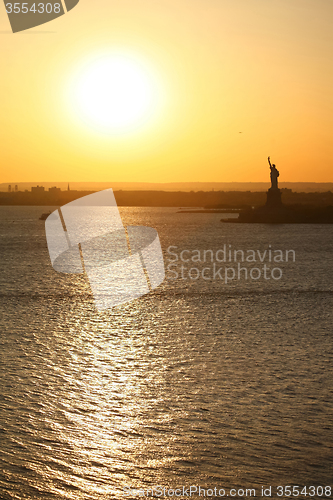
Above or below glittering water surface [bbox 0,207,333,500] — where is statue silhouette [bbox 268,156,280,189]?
below

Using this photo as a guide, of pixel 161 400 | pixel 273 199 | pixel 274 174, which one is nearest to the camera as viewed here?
pixel 161 400

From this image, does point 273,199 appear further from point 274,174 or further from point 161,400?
point 161,400

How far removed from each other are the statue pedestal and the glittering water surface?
7975cm

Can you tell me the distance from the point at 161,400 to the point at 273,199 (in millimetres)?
93844

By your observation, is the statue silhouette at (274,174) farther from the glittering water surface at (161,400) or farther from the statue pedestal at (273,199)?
the glittering water surface at (161,400)

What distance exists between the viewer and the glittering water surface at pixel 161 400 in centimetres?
587

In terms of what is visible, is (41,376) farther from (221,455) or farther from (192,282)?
(192,282)

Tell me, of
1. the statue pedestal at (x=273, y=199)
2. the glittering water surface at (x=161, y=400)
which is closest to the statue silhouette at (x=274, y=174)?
the statue pedestal at (x=273, y=199)

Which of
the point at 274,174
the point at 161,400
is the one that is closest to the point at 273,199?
the point at 274,174

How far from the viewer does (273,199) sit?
99.0 meters

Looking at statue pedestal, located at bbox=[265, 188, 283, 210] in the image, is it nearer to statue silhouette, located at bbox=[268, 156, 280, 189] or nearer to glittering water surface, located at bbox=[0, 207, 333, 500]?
statue silhouette, located at bbox=[268, 156, 280, 189]

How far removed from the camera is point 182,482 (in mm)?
5672

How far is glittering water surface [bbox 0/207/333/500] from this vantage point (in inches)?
231

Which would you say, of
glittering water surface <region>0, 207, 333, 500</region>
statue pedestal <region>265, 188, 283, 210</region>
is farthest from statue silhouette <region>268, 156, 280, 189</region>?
glittering water surface <region>0, 207, 333, 500</region>
